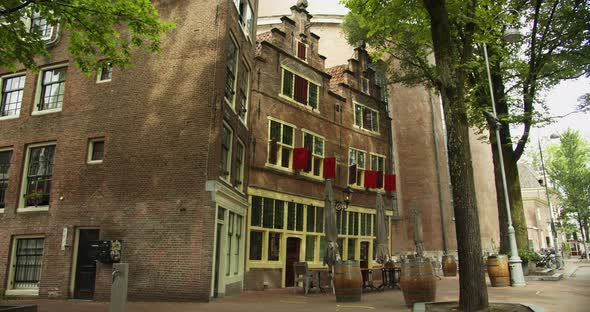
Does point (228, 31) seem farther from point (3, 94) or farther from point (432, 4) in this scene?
point (3, 94)

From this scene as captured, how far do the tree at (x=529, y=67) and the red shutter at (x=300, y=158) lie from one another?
7.77 meters

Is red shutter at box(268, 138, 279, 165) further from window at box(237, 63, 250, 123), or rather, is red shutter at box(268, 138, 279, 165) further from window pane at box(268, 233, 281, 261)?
window pane at box(268, 233, 281, 261)

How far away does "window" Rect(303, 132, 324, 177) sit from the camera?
68.4 ft

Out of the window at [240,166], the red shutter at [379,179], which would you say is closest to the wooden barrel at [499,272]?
the window at [240,166]

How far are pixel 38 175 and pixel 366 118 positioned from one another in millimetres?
16658

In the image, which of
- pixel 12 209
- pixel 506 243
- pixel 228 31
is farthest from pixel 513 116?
pixel 12 209

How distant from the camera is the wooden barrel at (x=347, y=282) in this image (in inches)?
440

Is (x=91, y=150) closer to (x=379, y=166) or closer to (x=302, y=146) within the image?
(x=302, y=146)

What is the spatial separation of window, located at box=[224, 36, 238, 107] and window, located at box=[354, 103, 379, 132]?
32.9 feet

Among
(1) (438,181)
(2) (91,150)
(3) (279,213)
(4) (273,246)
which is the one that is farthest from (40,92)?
(1) (438,181)

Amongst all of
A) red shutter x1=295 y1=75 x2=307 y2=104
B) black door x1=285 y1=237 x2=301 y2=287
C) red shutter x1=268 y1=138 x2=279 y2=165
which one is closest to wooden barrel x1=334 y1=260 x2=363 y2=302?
black door x1=285 y1=237 x2=301 y2=287

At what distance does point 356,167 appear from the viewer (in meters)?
22.9

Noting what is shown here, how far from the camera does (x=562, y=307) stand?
870cm

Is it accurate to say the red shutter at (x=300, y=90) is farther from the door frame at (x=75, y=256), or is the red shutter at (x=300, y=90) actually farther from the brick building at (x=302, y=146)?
the door frame at (x=75, y=256)
